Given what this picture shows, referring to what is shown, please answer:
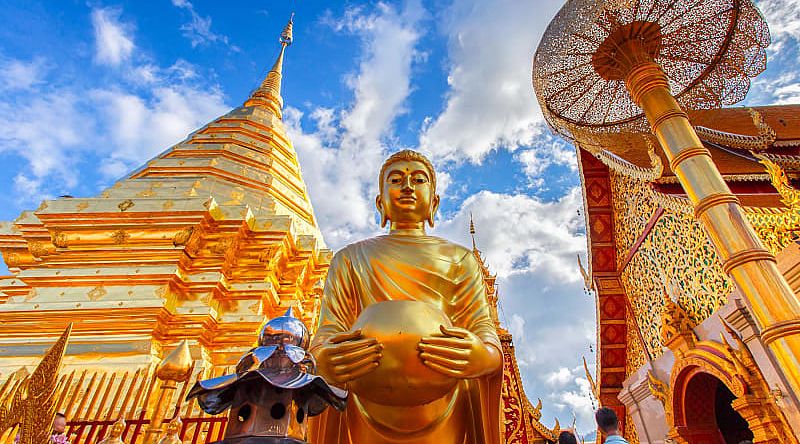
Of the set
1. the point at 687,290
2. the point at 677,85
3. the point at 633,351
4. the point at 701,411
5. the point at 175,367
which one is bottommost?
the point at 175,367

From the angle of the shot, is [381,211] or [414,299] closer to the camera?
[414,299]

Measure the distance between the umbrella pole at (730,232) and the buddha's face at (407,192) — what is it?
2.74m

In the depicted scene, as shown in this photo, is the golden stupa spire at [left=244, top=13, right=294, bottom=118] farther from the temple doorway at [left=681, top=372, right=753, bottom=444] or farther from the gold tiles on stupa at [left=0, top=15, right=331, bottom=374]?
the temple doorway at [left=681, top=372, right=753, bottom=444]

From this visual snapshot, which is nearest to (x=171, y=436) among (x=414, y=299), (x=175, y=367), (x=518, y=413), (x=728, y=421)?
(x=175, y=367)

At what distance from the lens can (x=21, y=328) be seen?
17.2 ft

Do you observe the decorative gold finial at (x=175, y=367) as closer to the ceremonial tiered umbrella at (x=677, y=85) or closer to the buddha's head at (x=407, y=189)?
the buddha's head at (x=407, y=189)

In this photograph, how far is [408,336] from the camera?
1512 mm

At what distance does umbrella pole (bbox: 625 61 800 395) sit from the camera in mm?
3162

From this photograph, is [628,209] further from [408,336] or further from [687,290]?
[408,336]

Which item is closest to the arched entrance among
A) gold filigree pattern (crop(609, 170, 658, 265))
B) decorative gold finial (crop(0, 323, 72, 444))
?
gold filigree pattern (crop(609, 170, 658, 265))

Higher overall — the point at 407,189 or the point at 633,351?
the point at 633,351

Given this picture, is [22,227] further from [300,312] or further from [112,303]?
[300,312]

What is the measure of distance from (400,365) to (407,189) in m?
1.12

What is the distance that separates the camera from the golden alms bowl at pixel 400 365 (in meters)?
1.50
